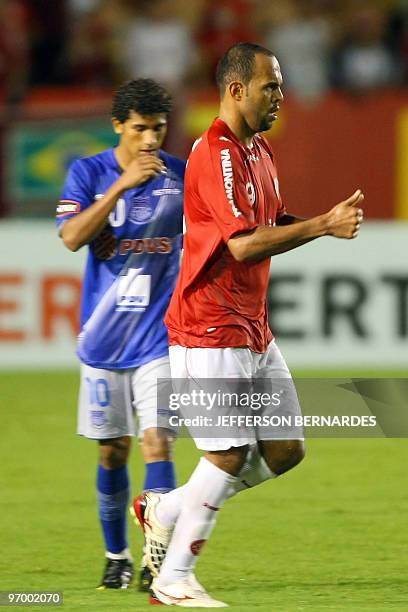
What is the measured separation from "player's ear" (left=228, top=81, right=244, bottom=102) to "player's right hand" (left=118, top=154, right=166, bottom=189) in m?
0.55

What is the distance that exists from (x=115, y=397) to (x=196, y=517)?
874 mm

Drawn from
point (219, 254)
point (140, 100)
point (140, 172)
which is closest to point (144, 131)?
point (140, 100)

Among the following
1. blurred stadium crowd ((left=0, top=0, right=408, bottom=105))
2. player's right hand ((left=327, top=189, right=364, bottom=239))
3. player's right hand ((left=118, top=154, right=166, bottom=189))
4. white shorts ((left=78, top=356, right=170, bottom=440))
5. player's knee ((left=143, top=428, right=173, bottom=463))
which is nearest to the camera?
player's right hand ((left=327, top=189, right=364, bottom=239))

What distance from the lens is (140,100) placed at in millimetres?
5492

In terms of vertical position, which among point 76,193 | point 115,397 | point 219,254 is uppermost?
point 76,193

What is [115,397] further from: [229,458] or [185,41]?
[185,41]

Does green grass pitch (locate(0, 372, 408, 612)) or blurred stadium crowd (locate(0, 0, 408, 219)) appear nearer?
green grass pitch (locate(0, 372, 408, 612))

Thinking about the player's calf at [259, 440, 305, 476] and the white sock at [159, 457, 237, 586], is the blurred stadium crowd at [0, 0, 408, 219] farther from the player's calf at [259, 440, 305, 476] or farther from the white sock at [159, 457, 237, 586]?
the white sock at [159, 457, 237, 586]

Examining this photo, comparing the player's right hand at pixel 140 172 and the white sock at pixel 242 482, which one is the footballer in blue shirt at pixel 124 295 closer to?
the player's right hand at pixel 140 172

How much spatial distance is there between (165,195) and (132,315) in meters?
0.51

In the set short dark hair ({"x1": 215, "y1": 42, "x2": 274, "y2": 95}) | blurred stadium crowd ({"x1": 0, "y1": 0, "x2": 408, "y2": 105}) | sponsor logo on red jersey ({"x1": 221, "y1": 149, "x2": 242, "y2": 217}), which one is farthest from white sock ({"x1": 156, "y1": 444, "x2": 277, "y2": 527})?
blurred stadium crowd ({"x1": 0, "y1": 0, "x2": 408, "y2": 105})

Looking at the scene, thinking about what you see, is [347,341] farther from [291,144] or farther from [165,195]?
[165,195]

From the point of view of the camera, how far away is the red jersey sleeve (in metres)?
4.70

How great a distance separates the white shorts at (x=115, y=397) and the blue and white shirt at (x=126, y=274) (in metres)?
0.04
